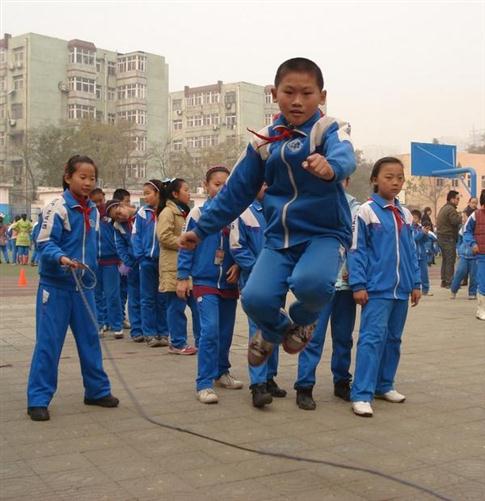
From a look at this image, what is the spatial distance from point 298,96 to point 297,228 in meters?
0.76

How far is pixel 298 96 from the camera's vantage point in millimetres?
4379

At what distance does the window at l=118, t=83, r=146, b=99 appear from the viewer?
97000 millimetres

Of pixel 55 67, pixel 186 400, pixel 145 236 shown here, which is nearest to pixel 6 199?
pixel 145 236

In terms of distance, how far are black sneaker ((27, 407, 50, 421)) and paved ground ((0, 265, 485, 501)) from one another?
0.07m

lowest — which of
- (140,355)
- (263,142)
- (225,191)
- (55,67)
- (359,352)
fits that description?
(140,355)

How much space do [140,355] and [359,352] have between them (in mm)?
3423

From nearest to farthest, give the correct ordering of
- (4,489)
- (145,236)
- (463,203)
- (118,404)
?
1. (4,489)
2. (118,404)
3. (145,236)
4. (463,203)

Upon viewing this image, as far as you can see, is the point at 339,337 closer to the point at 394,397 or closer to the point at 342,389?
the point at 342,389

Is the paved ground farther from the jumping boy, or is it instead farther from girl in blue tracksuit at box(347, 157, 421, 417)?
the jumping boy

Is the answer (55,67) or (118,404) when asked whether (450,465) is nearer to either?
(118,404)

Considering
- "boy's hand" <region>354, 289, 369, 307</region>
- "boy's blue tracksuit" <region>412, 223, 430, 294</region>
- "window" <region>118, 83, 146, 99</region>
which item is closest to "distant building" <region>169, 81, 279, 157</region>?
"window" <region>118, 83, 146, 99</region>

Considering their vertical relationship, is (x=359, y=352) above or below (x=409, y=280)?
below

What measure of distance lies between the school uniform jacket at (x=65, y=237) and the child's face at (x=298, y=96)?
2.11 metres

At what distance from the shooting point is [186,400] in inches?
250
